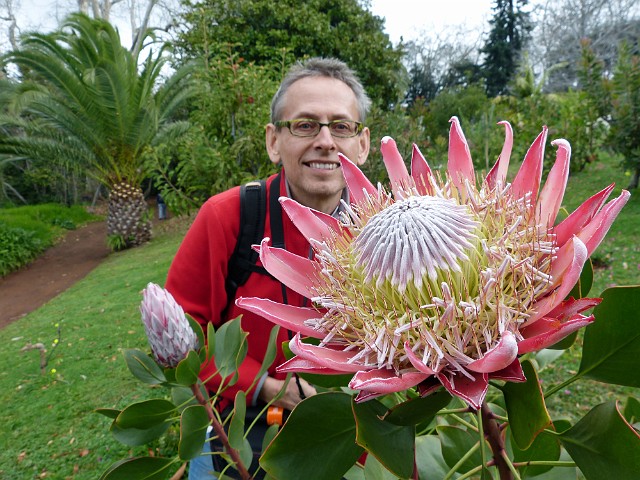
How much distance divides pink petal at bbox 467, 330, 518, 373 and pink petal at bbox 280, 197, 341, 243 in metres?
0.31

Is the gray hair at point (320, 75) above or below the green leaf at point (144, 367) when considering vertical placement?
above

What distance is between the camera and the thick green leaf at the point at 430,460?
2.50 ft

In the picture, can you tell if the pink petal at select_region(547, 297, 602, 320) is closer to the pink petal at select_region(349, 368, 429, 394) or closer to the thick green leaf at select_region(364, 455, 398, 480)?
the pink petal at select_region(349, 368, 429, 394)

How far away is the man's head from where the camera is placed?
1.64 m

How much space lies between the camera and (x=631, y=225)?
5102 mm

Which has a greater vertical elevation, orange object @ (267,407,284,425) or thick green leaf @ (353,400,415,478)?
thick green leaf @ (353,400,415,478)

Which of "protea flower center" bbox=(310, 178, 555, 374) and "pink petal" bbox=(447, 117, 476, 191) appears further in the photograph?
"pink petal" bbox=(447, 117, 476, 191)

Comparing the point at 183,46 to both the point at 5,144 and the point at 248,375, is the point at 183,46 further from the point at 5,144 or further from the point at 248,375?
the point at 248,375

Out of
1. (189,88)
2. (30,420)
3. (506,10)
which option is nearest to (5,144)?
(189,88)

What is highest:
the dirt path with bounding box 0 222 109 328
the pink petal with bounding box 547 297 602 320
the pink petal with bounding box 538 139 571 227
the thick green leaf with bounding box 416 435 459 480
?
the pink petal with bounding box 538 139 571 227

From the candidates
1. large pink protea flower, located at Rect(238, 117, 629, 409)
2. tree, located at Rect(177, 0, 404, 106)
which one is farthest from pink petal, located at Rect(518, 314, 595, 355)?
tree, located at Rect(177, 0, 404, 106)

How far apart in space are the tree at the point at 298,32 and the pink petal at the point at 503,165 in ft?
29.0

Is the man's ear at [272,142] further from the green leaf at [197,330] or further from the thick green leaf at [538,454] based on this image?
the thick green leaf at [538,454]

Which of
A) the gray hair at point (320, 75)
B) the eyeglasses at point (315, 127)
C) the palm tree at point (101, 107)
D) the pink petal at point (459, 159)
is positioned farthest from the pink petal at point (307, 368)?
the palm tree at point (101, 107)
